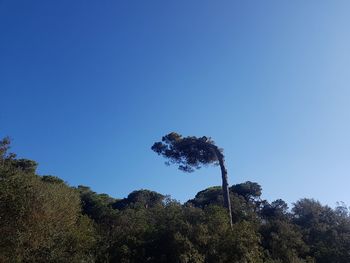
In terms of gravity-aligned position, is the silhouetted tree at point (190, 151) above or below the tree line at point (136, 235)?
above

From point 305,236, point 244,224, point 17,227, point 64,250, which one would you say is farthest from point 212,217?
point 305,236

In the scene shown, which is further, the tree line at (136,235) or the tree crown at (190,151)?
the tree crown at (190,151)

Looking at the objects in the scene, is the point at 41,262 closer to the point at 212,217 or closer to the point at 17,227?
the point at 17,227

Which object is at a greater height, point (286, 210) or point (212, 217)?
point (286, 210)

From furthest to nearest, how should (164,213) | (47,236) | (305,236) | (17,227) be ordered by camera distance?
(305,236)
(164,213)
(47,236)
(17,227)

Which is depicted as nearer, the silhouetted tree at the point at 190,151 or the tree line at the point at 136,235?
the tree line at the point at 136,235

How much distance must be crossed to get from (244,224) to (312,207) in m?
22.7

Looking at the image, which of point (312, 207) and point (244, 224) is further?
point (312, 207)

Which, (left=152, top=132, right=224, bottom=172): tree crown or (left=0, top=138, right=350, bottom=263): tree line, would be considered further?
(left=152, top=132, right=224, bottom=172): tree crown

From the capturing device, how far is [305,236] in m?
41.2

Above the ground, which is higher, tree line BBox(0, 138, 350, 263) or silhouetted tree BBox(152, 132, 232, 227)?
silhouetted tree BBox(152, 132, 232, 227)

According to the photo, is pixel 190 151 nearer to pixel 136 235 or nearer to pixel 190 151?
pixel 190 151

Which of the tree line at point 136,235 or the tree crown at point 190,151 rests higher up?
the tree crown at point 190,151

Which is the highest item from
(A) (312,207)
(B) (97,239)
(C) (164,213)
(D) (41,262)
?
(A) (312,207)
